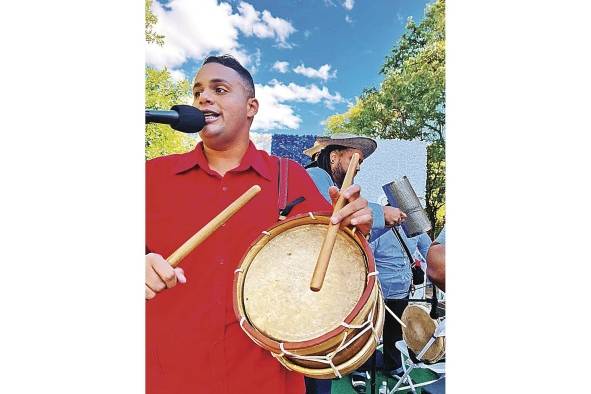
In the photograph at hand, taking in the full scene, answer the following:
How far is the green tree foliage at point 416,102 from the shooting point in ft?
9.87

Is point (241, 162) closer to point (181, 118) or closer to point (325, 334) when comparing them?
point (181, 118)

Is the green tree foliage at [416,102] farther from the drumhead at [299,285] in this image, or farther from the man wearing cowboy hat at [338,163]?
the drumhead at [299,285]

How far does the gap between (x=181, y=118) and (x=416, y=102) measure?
131 centimetres

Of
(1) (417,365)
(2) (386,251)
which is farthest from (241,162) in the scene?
(1) (417,365)

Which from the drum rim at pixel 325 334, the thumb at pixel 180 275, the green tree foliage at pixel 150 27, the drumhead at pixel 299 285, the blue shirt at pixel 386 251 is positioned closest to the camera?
the drum rim at pixel 325 334

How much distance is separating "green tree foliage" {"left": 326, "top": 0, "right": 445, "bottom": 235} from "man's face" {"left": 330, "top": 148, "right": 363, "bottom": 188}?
0.12m

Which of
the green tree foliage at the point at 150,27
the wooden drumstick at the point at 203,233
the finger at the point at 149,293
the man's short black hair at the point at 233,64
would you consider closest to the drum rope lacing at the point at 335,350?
the wooden drumstick at the point at 203,233

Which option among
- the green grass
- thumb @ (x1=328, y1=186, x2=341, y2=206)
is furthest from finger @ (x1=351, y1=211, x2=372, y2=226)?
the green grass

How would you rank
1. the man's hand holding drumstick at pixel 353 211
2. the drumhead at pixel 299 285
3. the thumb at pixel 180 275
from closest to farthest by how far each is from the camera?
the drumhead at pixel 299 285
the man's hand holding drumstick at pixel 353 211
the thumb at pixel 180 275

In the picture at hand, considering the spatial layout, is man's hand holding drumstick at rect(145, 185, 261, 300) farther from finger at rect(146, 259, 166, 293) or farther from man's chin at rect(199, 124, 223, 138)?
man's chin at rect(199, 124, 223, 138)

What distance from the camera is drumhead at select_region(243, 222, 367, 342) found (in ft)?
8.18

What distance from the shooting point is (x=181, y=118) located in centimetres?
271

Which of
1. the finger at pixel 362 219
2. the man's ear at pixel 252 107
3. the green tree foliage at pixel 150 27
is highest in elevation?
the green tree foliage at pixel 150 27
